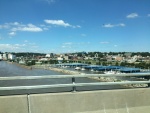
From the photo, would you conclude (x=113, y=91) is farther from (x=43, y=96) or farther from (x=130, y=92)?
(x=43, y=96)

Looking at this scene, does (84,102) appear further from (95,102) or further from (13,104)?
(13,104)

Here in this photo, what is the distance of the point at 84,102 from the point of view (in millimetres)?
7570

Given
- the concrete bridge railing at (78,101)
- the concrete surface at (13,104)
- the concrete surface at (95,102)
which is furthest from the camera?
the concrete surface at (95,102)

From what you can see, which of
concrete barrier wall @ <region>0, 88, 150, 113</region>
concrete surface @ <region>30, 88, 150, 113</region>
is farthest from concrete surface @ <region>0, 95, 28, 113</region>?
concrete surface @ <region>30, 88, 150, 113</region>

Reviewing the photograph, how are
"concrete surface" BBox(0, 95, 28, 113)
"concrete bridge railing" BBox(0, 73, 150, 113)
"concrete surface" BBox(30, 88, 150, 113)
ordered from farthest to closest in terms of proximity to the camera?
"concrete surface" BBox(30, 88, 150, 113), "concrete bridge railing" BBox(0, 73, 150, 113), "concrete surface" BBox(0, 95, 28, 113)

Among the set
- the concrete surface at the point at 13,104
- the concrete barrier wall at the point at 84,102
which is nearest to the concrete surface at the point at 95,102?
the concrete barrier wall at the point at 84,102

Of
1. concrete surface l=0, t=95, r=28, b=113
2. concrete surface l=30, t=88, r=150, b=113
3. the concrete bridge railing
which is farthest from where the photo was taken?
concrete surface l=30, t=88, r=150, b=113

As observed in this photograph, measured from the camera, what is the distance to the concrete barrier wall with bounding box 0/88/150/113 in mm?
7023

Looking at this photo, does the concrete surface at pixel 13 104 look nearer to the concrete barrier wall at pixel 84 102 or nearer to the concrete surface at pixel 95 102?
the concrete barrier wall at pixel 84 102

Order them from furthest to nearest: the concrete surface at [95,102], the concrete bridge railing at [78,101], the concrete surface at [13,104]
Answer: the concrete surface at [95,102] < the concrete bridge railing at [78,101] < the concrete surface at [13,104]

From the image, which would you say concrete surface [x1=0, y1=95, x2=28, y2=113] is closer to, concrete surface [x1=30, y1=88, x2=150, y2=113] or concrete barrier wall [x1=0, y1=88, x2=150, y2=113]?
concrete barrier wall [x1=0, y1=88, x2=150, y2=113]

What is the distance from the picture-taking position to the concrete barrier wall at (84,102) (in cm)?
702

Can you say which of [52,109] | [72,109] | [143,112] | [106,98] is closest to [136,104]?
[143,112]

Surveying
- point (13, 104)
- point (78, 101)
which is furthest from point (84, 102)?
point (13, 104)
